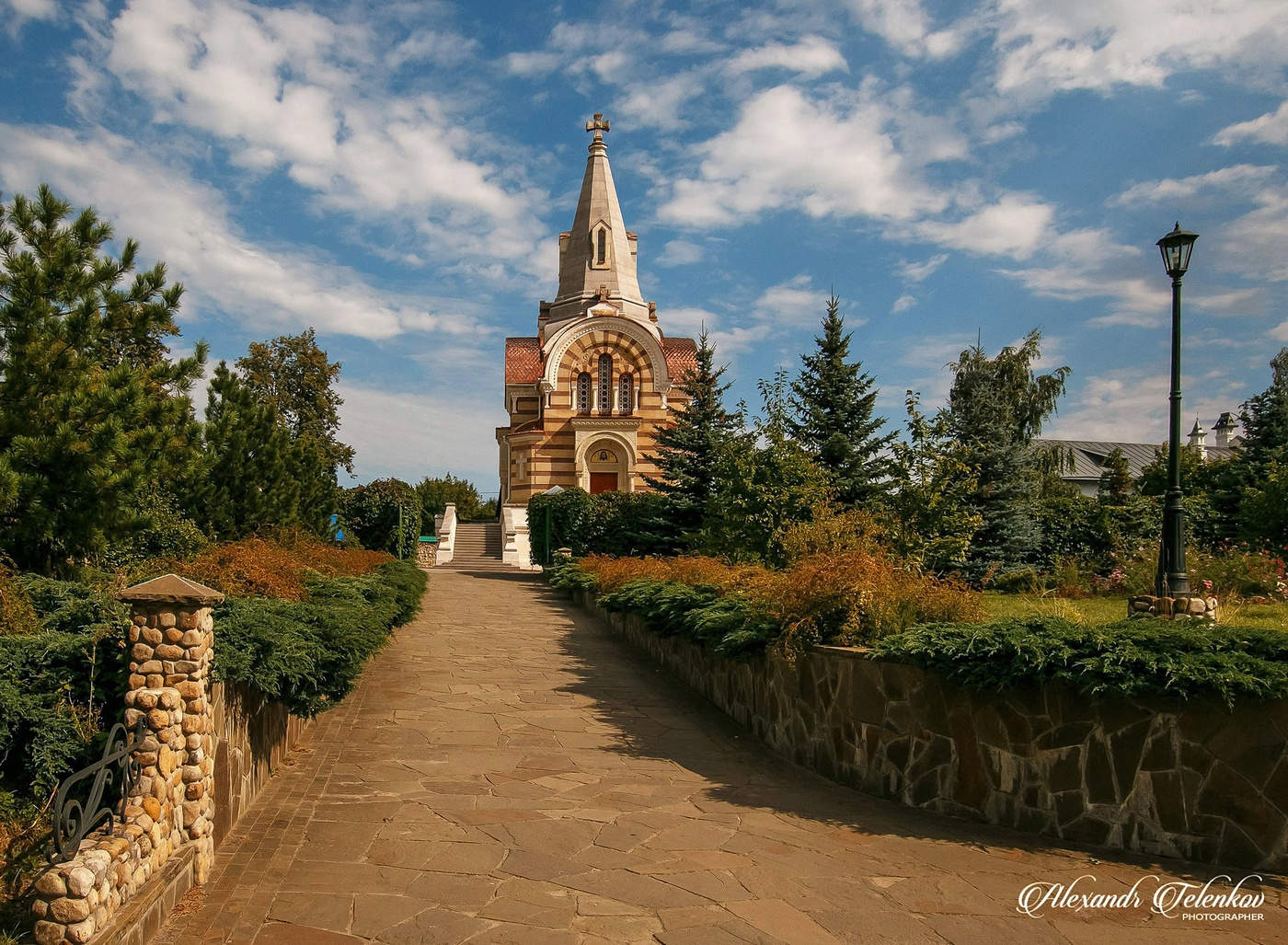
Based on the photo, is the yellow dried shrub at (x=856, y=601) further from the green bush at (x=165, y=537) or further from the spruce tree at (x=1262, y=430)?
the spruce tree at (x=1262, y=430)

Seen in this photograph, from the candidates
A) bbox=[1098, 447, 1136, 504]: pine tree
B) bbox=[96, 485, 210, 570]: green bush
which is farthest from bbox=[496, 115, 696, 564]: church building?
bbox=[1098, 447, 1136, 504]: pine tree

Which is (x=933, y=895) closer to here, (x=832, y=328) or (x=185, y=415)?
(x=185, y=415)

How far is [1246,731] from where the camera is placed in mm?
5879

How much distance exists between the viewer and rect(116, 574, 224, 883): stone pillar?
535 cm

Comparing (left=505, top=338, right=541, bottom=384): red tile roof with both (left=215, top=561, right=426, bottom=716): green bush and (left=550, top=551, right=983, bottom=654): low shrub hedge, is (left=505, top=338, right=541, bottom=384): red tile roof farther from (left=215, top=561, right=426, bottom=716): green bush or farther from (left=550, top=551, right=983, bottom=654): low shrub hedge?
(left=215, top=561, right=426, bottom=716): green bush

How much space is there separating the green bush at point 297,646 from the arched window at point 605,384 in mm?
30167

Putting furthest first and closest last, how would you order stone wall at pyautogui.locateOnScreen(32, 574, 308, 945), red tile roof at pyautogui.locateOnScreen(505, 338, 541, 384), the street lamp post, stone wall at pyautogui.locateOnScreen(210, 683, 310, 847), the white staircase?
red tile roof at pyautogui.locateOnScreen(505, 338, 541, 384), the white staircase, the street lamp post, stone wall at pyautogui.locateOnScreen(210, 683, 310, 847), stone wall at pyautogui.locateOnScreen(32, 574, 308, 945)

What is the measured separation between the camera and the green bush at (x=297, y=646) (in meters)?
6.38

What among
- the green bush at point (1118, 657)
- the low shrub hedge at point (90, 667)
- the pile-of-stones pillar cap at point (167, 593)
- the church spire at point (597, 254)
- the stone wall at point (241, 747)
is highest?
the church spire at point (597, 254)

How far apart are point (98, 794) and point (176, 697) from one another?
3.37ft

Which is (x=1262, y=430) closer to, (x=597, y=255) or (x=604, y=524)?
(x=604, y=524)

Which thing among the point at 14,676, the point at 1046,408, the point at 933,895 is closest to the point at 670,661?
the point at 933,895

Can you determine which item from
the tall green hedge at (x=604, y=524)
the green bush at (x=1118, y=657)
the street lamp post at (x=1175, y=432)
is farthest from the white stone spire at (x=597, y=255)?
the green bush at (x=1118, y=657)

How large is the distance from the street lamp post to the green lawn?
663mm
